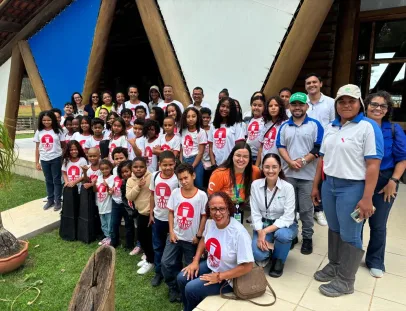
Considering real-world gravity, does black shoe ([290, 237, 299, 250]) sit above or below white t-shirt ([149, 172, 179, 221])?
below

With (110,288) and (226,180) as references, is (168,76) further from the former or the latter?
(110,288)

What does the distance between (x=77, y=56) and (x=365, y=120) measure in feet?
22.6

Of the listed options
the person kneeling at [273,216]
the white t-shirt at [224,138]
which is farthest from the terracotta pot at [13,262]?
the person kneeling at [273,216]

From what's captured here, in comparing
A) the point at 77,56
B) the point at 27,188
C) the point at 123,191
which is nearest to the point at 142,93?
the point at 77,56

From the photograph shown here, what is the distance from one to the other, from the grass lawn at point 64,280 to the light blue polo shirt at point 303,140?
6.12 feet

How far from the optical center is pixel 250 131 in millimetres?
4055

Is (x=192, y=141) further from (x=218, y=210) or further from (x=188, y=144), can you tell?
(x=218, y=210)

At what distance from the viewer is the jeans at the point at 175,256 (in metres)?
2.93

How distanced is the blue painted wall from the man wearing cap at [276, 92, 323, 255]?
220 inches

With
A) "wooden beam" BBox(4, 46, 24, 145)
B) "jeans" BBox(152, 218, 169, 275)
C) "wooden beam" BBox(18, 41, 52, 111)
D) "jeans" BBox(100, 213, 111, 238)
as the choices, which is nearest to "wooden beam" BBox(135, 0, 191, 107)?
"jeans" BBox(100, 213, 111, 238)

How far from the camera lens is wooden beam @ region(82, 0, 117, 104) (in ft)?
21.5

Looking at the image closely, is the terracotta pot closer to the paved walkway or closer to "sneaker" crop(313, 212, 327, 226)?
the paved walkway

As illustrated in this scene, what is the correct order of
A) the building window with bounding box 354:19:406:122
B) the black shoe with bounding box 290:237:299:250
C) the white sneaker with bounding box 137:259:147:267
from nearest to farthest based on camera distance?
the black shoe with bounding box 290:237:299:250 → the white sneaker with bounding box 137:259:147:267 → the building window with bounding box 354:19:406:122

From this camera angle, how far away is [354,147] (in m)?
2.26
